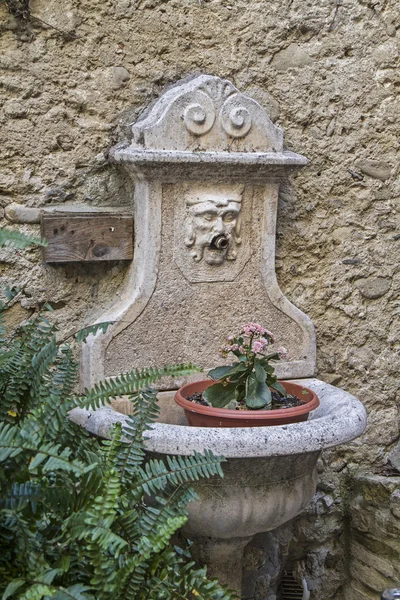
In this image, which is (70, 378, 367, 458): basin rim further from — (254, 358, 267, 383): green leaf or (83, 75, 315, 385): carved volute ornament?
(83, 75, 315, 385): carved volute ornament

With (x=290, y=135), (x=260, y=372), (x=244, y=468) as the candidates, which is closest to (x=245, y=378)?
(x=260, y=372)

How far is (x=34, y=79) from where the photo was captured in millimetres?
2619

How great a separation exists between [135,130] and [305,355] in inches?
39.6

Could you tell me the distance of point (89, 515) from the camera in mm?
1775

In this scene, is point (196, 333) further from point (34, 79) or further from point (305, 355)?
point (34, 79)

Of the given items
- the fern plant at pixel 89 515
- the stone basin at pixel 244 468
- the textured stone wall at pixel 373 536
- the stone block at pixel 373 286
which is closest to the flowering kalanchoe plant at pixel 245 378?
the stone basin at pixel 244 468

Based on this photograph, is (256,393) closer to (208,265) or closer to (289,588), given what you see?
(208,265)

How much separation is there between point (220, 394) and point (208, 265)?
19.1 inches

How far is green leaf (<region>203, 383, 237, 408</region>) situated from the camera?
2.54 m

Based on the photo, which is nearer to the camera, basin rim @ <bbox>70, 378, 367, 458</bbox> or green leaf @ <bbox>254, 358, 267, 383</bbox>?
basin rim @ <bbox>70, 378, 367, 458</bbox>

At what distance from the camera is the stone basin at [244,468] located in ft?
7.38

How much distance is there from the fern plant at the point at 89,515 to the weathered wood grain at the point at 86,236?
68 cm

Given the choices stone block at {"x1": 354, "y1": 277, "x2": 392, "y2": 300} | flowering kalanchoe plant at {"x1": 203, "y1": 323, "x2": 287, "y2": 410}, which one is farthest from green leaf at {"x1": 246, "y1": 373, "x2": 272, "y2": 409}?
stone block at {"x1": 354, "y1": 277, "x2": 392, "y2": 300}

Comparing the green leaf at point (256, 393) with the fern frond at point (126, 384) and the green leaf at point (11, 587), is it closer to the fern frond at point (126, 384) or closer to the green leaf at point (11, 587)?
the fern frond at point (126, 384)
